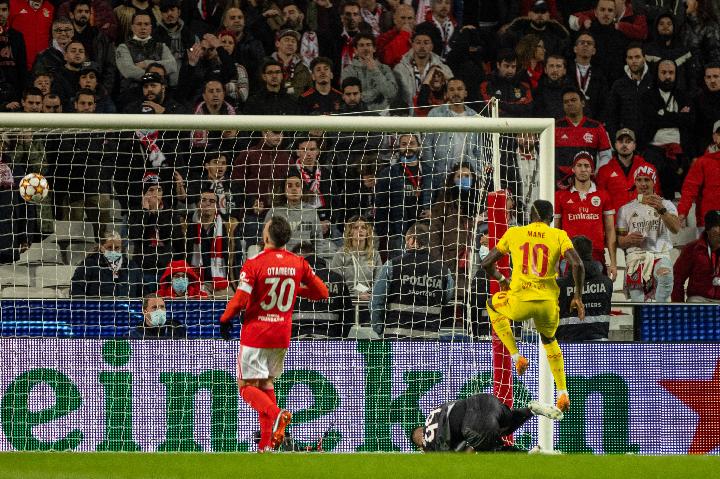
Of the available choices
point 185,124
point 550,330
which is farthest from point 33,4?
point 550,330

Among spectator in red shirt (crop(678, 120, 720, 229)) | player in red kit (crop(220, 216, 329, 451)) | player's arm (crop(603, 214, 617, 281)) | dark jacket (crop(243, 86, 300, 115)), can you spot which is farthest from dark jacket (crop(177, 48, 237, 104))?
player in red kit (crop(220, 216, 329, 451))

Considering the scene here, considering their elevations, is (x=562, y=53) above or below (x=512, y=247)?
above

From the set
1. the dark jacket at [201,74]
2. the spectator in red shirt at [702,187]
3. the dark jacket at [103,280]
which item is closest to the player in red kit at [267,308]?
the dark jacket at [103,280]

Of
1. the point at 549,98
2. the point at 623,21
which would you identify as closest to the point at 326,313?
the point at 549,98

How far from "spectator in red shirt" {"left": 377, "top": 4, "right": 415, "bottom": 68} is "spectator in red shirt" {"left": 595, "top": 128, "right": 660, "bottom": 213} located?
9.71ft

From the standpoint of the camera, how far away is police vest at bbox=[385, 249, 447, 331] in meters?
11.6

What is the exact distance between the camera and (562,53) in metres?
15.8

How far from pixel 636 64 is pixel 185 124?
714 cm

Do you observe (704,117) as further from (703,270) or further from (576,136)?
(703,270)

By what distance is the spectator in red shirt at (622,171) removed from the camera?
14.4 m

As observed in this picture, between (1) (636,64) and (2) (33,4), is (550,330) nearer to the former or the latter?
(1) (636,64)

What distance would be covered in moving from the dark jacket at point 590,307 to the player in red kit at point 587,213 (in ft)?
5.72

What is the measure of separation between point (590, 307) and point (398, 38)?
5316 mm

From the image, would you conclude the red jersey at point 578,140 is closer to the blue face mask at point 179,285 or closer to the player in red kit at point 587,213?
the player in red kit at point 587,213
